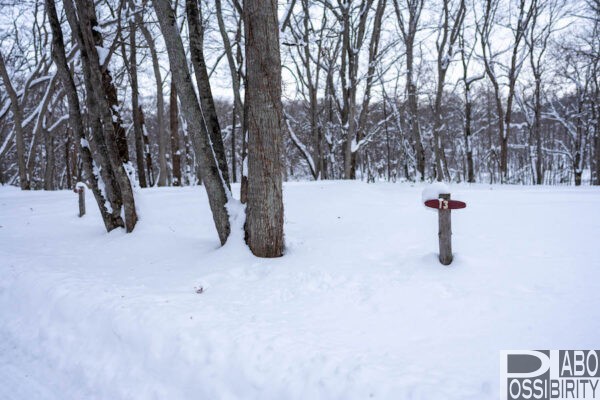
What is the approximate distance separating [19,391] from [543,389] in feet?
12.8

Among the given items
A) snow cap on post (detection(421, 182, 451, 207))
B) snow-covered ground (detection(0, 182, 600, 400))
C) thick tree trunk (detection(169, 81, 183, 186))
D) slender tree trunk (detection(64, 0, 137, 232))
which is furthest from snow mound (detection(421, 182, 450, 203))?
thick tree trunk (detection(169, 81, 183, 186))

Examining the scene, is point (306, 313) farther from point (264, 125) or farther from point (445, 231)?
point (264, 125)

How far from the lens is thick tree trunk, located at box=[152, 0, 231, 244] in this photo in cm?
438

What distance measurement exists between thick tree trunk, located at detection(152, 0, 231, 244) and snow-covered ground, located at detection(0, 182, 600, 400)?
623 millimetres

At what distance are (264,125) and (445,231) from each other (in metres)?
2.28

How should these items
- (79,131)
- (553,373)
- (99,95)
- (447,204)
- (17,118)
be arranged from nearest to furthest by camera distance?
(553,373) < (447,204) < (99,95) < (79,131) < (17,118)

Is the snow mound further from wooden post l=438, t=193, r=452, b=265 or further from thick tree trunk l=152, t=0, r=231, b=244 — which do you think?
thick tree trunk l=152, t=0, r=231, b=244

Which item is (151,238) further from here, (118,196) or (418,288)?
(418,288)

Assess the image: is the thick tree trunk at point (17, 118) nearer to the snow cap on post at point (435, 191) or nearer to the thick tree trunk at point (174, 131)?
the thick tree trunk at point (174, 131)

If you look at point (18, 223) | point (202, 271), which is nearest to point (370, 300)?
point (202, 271)

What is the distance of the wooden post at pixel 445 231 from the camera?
3508 mm

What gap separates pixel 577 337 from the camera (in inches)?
94.1

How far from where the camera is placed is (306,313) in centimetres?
303

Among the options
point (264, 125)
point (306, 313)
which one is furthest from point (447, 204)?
point (264, 125)
